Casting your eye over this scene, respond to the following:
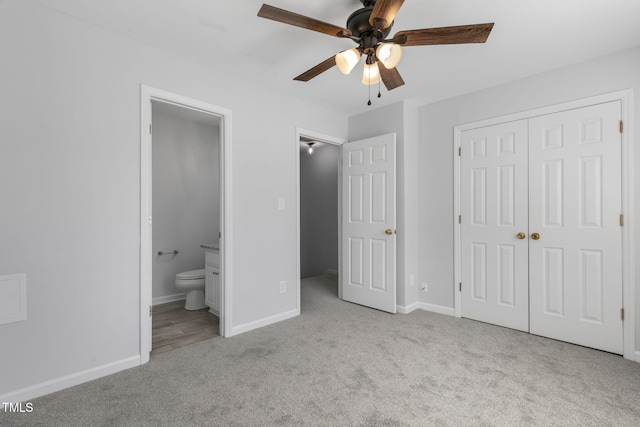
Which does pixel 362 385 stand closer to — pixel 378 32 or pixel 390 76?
pixel 390 76

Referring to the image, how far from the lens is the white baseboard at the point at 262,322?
2950 mm

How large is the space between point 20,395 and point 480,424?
2.67m

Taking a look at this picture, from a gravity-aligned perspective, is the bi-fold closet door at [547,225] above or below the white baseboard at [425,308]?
above

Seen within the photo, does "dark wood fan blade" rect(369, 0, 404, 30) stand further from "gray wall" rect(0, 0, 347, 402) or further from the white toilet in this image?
the white toilet

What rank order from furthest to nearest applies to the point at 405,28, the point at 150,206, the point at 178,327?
the point at 178,327, the point at 150,206, the point at 405,28

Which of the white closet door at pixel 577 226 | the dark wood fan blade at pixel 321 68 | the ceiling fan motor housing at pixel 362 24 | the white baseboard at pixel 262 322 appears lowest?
the white baseboard at pixel 262 322

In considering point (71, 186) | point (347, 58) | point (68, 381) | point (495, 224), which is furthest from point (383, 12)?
point (68, 381)

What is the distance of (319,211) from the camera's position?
19.7ft

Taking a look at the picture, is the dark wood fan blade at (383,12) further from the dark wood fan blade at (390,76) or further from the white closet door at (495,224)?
the white closet door at (495,224)

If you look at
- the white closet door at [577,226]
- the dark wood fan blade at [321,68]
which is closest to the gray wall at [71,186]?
the dark wood fan blade at [321,68]

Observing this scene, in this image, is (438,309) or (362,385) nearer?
(362,385)

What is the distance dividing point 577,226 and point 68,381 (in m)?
4.04

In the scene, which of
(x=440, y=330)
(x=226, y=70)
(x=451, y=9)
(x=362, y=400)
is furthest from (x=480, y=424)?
(x=226, y=70)

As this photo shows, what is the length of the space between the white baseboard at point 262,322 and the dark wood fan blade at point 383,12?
268 cm
